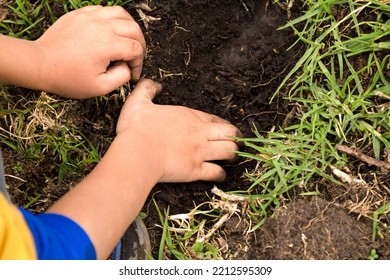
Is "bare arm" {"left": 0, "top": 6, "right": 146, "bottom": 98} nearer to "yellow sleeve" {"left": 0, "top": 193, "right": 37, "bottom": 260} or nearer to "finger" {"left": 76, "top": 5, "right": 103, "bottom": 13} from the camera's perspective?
"finger" {"left": 76, "top": 5, "right": 103, "bottom": 13}

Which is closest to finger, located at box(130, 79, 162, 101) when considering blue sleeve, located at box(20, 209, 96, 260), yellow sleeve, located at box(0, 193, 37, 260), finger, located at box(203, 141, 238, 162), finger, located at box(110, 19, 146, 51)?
finger, located at box(110, 19, 146, 51)

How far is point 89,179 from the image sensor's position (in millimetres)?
1608

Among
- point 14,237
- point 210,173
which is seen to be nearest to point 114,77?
point 210,173

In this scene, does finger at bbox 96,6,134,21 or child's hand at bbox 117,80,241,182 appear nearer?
child's hand at bbox 117,80,241,182

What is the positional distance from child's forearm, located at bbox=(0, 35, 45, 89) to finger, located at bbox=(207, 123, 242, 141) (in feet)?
1.88

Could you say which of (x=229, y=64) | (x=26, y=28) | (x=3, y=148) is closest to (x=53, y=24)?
(x=26, y=28)

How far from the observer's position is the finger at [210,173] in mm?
1876

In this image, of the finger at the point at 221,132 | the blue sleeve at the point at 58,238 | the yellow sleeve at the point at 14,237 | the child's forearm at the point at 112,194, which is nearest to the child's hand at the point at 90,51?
the child's forearm at the point at 112,194

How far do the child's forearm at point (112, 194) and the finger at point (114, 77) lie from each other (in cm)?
20

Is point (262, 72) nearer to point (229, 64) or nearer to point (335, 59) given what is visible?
point (229, 64)

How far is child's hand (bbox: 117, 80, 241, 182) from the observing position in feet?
5.95

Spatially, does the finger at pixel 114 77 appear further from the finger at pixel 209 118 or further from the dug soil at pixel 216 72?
the finger at pixel 209 118

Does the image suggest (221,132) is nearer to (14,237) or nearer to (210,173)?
(210,173)

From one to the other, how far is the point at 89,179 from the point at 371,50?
3.28 feet
